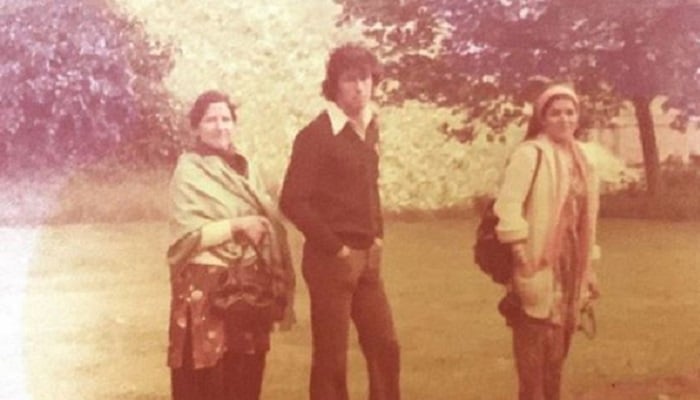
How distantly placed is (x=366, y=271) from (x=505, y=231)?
328mm

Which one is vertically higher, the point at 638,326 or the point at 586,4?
the point at 586,4

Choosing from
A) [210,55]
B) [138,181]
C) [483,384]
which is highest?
[210,55]

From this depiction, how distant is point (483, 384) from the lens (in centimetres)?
252

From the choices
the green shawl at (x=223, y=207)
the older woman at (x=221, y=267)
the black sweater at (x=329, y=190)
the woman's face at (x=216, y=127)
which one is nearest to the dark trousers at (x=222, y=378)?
the older woman at (x=221, y=267)

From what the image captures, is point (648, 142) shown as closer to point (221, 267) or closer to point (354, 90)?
point (354, 90)

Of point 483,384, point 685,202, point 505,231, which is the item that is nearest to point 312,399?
point 483,384

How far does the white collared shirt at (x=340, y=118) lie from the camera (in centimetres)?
240

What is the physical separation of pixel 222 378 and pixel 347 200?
1.58 feet

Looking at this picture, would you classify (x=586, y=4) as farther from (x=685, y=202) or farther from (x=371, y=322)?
(x=371, y=322)

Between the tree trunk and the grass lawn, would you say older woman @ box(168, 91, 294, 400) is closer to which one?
the grass lawn

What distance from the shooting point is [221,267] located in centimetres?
239

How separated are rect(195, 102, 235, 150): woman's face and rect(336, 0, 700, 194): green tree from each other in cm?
37

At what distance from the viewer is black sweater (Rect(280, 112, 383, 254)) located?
237cm

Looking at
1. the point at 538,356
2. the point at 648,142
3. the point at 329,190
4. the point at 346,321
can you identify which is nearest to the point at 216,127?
the point at 329,190
